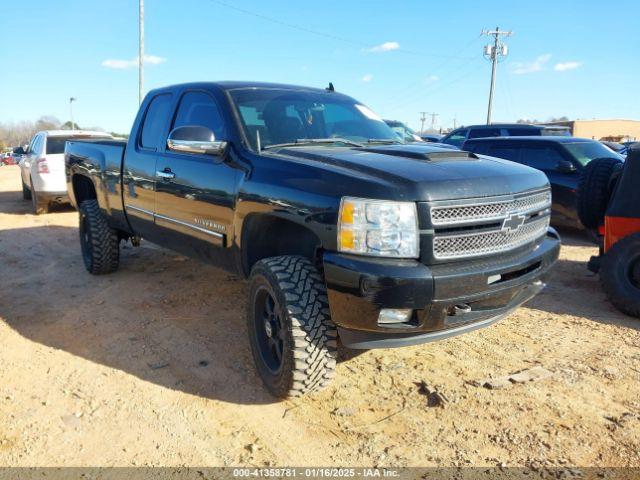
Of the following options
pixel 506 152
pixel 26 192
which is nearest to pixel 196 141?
pixel 506 152

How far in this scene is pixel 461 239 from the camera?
2668mm

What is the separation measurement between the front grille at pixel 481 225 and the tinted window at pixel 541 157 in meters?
5.71

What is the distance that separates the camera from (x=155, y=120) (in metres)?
4.61

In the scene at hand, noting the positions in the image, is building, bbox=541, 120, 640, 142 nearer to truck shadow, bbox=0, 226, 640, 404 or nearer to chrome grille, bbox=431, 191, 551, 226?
truck shadow, bbox=0, 226, 640, 404

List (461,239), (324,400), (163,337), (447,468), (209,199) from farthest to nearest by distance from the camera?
(163,337)
(209,199)
(324,400)
(461,239)
(447,468)

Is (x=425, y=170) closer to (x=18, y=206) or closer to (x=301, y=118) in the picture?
(x=301, y=118)

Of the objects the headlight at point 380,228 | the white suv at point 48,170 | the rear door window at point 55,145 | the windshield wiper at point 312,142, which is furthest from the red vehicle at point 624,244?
the rear door window at point 55,145

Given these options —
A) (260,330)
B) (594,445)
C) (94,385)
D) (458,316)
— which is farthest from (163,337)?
(594,445)

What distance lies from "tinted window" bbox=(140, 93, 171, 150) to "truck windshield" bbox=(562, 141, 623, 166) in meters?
6.37

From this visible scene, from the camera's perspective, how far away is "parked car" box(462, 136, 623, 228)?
773 cm

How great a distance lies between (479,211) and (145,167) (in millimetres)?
3009

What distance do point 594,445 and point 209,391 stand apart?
2.16 metres

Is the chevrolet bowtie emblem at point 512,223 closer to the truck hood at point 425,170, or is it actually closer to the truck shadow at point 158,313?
the truck hood at point 425,170

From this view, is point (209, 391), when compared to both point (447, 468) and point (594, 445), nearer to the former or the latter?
point (447, 468)
